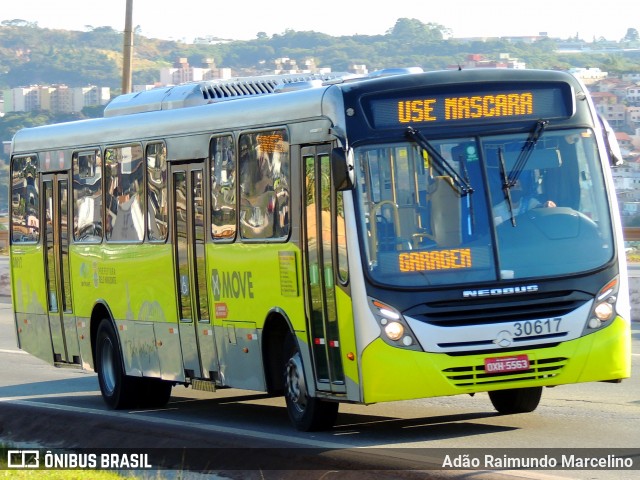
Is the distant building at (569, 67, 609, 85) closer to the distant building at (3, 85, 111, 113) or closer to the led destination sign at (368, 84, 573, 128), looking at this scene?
the led destination sign at (368, 84, 573, 128)

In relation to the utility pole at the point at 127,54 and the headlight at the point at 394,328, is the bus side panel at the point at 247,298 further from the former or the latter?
the utility pole at the point at 127,54

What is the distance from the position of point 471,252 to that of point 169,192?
4.24 m

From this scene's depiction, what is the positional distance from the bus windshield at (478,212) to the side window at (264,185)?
4.22 feet

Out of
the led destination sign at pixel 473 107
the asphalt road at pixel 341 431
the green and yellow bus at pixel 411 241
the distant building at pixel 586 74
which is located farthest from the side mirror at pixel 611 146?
the asphalt road at pixel 341 431

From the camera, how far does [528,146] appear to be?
11711 mm

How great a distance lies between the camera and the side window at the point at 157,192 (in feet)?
48.6

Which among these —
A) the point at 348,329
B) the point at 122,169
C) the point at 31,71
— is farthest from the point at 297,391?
the point at 31,71

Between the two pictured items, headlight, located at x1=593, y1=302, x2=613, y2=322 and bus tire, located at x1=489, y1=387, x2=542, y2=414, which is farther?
bus tire, located at x1=489, y1=387, x2=542, y2=414

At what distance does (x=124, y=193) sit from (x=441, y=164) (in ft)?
17.0

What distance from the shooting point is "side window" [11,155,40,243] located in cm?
1791

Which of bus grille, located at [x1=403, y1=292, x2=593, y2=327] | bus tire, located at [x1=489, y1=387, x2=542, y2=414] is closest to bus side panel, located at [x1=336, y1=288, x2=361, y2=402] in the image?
bus grille, located at [x1=403, y1=292, x2=593, y2=327]

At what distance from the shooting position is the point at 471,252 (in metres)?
11.4

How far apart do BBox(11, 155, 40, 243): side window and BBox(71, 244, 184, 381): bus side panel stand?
1222 millimetres

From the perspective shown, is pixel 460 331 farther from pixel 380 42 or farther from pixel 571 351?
pixel 380 42
